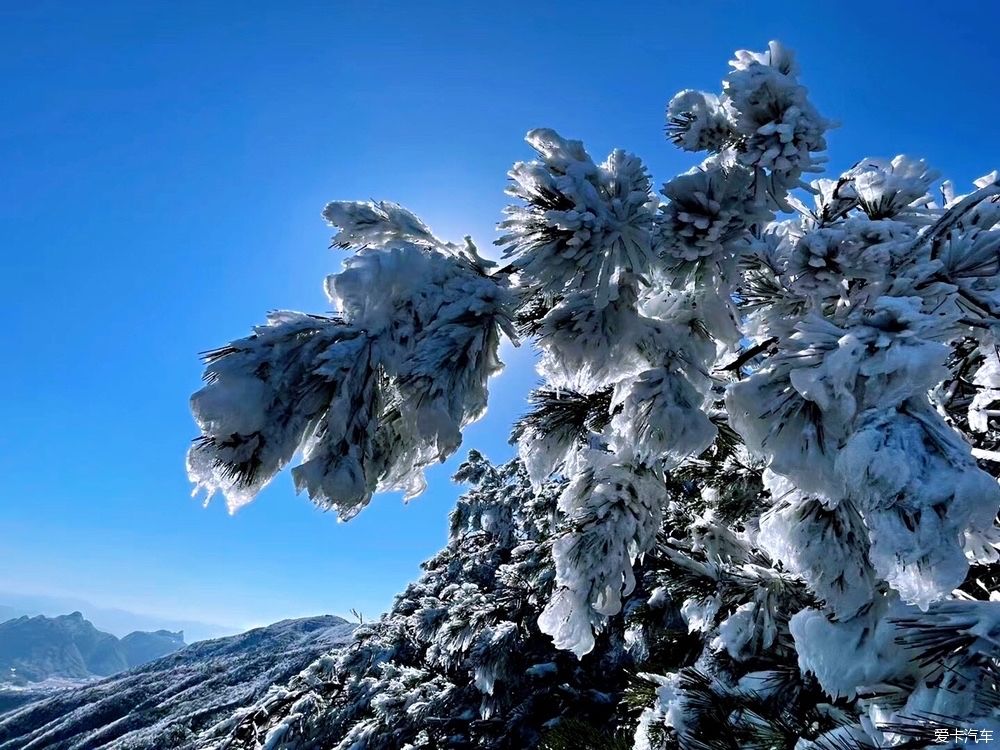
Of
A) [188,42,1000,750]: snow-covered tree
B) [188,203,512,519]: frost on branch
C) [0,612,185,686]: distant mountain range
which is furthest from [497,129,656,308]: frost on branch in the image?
[0,612,185,686]: distant mountain range

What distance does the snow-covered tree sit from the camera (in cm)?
146

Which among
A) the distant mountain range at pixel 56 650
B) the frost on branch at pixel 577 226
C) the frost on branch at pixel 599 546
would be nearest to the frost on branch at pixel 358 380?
the frost on branch at pixel 577 226

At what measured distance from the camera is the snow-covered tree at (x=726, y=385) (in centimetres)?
146

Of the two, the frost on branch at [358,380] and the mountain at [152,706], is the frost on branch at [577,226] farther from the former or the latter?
the mountain at [152,706]

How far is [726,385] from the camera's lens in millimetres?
2326

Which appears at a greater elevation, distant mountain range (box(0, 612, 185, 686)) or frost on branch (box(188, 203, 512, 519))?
frost on branch (box(188, 203, 512, 519))

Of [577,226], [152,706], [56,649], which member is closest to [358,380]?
[577,226]

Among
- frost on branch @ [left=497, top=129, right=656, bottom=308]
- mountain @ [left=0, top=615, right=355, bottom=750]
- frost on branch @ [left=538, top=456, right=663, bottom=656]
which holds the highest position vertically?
frost on branch @ [left=497, top=129, right=656, bottom=308]

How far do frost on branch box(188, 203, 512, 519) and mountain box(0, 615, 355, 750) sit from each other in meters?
23.7

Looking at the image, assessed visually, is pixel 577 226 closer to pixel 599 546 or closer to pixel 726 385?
pixel 726 385

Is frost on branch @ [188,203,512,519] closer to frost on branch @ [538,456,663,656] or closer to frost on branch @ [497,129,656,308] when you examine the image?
frost on branch @ [497,129,656,308]

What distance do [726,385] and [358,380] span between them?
1562 mm

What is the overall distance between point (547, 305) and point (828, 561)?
1.56 metres

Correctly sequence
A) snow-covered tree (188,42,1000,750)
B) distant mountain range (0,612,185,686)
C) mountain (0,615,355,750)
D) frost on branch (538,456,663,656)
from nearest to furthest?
1. snow-covered tree (188,42,1000,750)
2. frost on branch (538,456,663,656)
3. mountain (0,615,355,750)
4. distant mountain range (0,612,185,686)
